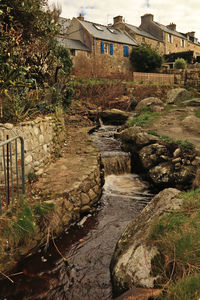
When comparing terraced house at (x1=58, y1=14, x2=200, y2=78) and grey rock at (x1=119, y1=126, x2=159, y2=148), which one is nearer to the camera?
grey rock at (x1=119, y1=126, x2=159, y2=148)

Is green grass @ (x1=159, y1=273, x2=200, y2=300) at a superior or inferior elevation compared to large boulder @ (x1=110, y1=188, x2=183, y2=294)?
superior

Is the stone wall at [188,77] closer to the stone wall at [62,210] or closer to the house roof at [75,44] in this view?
the house roof at [75,44]

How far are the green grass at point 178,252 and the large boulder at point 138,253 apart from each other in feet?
0.32

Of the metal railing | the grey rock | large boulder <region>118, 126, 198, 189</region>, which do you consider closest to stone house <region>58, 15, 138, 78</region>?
the grey rock

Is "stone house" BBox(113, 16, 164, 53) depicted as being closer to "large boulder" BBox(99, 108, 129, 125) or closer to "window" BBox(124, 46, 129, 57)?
"window" BBox(124, 46, 129, 57)

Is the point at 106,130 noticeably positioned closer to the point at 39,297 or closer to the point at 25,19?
the point at 25,19

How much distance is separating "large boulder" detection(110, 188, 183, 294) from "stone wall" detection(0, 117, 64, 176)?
2849 millimetres

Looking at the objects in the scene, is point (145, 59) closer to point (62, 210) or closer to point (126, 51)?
point (126, 51)

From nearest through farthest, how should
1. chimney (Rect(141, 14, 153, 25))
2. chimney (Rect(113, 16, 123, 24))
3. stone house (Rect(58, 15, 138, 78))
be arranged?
stone house (Rect(58, 15, 138, 78))
chimney (Rect(113, 16, 123, 24))
chimney (Rect(141, 14, 153, 25))

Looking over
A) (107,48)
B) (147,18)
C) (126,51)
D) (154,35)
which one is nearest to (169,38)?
(154,35)

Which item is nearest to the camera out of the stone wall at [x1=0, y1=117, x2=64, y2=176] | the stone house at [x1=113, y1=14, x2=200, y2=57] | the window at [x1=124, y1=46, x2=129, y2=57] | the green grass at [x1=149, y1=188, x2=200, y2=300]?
the green grass at [x1=149, y1=188, x2=200, y2=300]

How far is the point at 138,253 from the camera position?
9.52 ft

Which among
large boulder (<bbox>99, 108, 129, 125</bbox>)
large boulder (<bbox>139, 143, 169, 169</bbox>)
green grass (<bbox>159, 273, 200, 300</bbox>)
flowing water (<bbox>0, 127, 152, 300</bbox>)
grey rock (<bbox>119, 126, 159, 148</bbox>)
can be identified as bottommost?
flowing water (<bbox>0, 127, 152, 300</bbox>)

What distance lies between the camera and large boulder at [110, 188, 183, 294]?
8.80 feet
